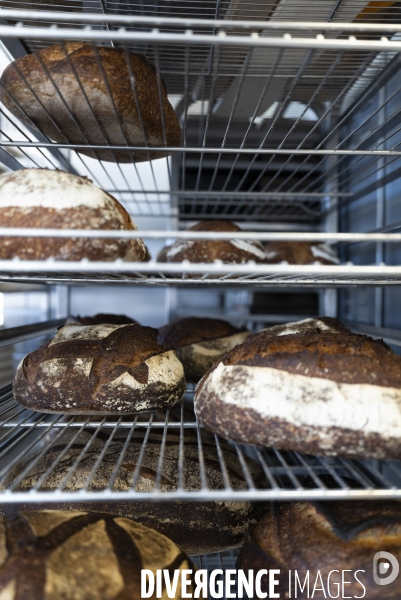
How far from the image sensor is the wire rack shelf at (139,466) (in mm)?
833

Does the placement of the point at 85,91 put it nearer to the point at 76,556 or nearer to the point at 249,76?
the point at 249,76

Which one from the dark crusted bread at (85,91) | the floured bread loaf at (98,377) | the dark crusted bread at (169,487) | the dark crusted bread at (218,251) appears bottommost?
the dark crusted bread at (169,487)

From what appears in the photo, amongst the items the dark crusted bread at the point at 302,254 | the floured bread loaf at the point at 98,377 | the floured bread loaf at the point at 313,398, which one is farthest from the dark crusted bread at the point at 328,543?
the dark crusted bread at the point at 302,254

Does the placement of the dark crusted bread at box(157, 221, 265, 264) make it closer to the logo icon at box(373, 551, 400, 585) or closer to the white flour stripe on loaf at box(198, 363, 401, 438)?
the white flour stripe on loaf at box(198, 363, 401, 438)

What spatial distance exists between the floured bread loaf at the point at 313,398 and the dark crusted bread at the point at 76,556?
268 millimetres

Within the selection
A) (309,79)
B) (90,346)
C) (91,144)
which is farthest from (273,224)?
(90,346)

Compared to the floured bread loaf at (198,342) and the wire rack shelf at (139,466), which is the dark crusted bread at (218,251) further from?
the wire rack shelf at (139,466)

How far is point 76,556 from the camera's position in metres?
0.81

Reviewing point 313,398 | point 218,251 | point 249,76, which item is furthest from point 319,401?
point 249,76

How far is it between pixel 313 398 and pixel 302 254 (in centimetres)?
98

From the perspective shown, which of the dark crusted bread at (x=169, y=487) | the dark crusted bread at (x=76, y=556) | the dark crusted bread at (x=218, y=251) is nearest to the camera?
the dark crusted bread at (x=76, y=556)

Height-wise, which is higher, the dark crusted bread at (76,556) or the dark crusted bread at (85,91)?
the dark crusted bread at (85,91)

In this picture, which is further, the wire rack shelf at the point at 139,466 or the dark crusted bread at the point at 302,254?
the dark crusted bread at the point at 302,254

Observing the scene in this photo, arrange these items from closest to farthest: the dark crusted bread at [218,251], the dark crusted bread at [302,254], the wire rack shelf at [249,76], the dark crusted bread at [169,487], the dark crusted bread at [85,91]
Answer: the wire rack shelf at [249,76] < the dark crusted bread at [85,91] < the dark crusted bread at [169,487] < the dark crusted bread at [218,251] < the dark crusted bread at [302,254]
